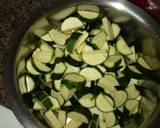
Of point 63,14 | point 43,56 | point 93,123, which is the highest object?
point 63,14

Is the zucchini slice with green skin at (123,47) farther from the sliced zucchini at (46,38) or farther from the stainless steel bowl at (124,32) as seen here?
the sliced zucchini at (46,38)

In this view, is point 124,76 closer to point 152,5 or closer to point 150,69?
point 150,69

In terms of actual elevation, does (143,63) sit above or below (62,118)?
above

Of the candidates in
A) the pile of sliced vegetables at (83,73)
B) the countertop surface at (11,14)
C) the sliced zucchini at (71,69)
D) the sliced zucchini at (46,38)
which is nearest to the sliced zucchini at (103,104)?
the pile of sliced vegetables at (83,73)

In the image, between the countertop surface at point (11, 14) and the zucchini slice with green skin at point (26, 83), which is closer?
Answer: the zucchini slice with green skin at point (26, 83)

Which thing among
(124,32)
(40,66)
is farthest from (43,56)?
(124,32)

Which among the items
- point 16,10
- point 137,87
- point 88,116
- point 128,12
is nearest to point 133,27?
point 128,12

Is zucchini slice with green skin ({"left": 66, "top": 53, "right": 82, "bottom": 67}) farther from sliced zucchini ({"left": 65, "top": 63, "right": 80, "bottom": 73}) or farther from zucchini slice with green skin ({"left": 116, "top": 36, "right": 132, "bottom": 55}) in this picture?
zucchini slice with green skin ({"left": 116, "top": 36, "right": 132, "bottom": 55})

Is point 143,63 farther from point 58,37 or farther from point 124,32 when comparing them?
point 58,37
